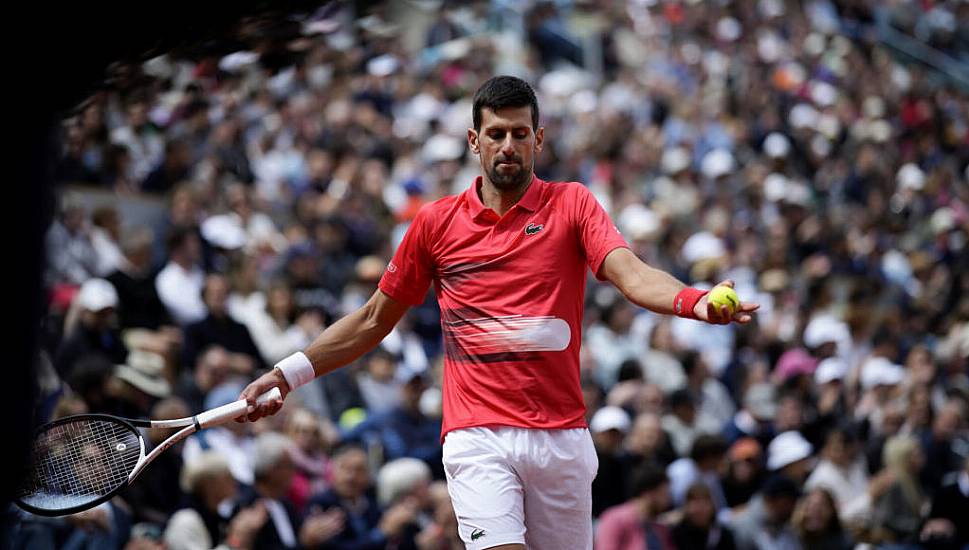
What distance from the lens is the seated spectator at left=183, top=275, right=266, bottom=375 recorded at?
995 cm

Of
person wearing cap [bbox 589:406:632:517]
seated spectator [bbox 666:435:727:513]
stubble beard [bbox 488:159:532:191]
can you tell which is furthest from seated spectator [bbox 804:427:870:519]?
stubble beard [bbox 488:159:532:191]

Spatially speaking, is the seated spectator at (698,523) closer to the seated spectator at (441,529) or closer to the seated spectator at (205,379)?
the seated spectator at (441,529)

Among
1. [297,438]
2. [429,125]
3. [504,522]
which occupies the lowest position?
[429,125]

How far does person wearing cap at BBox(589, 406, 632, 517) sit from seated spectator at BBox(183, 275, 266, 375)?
8.54ft

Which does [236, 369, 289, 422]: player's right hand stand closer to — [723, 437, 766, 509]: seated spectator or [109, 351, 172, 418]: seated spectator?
[109, 351, 172, 418]: seated spectator

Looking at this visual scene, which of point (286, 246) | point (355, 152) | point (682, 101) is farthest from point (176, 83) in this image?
point (682, 101)

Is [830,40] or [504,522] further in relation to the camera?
[830,40]

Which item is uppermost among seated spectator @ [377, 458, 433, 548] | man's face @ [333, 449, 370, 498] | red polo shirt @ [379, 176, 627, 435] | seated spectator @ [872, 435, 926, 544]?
red polo shirt @ [379, 176, 627, 435]

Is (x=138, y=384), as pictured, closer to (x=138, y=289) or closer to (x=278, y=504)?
(x=278, y=504)

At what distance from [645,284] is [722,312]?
57 centimetres

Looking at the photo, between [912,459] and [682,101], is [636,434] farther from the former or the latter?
[682,101]

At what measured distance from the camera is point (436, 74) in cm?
1862

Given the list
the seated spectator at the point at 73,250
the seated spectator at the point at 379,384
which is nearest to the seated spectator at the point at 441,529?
the seated spectator at the point at 379,384

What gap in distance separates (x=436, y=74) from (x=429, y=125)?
6.18 ft
